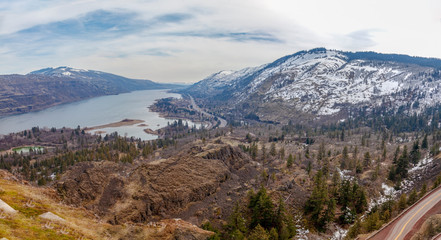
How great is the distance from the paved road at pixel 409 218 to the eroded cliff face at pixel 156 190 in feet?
105

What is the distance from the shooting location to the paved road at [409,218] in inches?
Result: 1542

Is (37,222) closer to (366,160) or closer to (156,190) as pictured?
(156,190)

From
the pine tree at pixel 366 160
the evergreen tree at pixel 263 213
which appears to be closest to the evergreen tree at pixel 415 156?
the pine tree at pixel 366 160

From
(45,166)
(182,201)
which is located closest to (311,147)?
(182,201)

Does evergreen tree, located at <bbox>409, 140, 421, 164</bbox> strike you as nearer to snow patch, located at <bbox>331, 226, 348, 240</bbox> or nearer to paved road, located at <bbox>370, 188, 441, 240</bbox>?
paved road, located at <bbox>370, 188, 441, 240</bbox>

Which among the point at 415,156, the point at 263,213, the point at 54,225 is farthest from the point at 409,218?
the point at 415,156

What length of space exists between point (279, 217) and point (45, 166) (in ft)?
402

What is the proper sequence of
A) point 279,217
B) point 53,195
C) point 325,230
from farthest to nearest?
1. point 325,230
2. point 279,217
3. point 53,195

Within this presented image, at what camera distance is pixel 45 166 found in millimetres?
119125

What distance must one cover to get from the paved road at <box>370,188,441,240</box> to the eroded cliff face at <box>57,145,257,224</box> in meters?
32.0

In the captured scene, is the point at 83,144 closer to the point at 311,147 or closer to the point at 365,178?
the point at 311,147

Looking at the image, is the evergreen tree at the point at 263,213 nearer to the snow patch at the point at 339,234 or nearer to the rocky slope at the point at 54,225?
the snow patch at the point at 339,234

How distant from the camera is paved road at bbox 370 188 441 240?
39172mm

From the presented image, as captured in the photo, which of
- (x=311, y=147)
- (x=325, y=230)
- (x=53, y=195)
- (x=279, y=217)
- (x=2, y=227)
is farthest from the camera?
(x=311, y=147)
